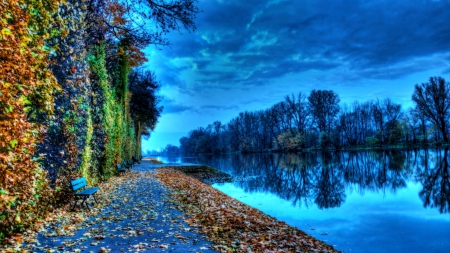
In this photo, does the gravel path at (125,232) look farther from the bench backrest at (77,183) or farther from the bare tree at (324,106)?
the bare tree at (324,106)

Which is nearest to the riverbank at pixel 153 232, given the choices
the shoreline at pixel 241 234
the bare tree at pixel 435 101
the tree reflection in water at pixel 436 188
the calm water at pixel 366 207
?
the shoreline at pixel 241 234

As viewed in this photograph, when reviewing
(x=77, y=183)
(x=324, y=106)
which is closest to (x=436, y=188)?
(x=77, y=183)

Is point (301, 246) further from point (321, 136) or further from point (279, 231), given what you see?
point (321, 136)

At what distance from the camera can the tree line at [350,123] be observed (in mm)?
57719

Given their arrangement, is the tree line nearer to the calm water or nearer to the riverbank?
the calm water

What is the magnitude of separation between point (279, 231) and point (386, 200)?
10.1 metres

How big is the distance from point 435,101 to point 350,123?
24.2 metres

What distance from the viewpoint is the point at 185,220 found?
307 inches

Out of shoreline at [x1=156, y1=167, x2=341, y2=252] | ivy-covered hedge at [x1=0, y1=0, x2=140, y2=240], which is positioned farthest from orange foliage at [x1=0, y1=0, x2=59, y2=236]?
shoreline at [x1=156, y1=167, x2=341, y2=252]

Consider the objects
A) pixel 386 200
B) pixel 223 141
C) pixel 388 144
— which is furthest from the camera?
pixel 223 141

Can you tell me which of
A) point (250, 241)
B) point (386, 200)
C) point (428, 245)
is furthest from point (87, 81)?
point (386, 200)

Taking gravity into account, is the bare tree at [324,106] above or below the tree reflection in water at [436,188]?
above

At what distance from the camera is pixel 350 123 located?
79.4 meters

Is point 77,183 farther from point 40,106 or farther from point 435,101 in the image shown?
point 435,101
